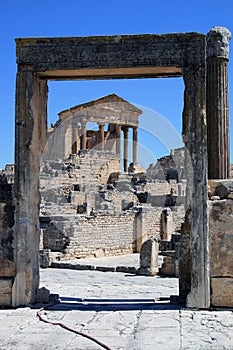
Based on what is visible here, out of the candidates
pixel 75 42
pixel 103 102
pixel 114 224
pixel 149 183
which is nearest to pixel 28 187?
pixel 75 42

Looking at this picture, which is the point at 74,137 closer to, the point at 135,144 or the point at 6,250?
the point at 135,144

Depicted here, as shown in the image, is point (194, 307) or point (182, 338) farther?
point (194, 307)

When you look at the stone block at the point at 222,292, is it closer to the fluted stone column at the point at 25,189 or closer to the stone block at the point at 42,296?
the stone block at the point at 42,296

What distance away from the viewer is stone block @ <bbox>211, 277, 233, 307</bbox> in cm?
666

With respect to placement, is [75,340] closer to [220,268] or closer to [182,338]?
[182,338]

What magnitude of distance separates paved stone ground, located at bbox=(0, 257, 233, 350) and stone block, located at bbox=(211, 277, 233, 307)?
205 millimetres

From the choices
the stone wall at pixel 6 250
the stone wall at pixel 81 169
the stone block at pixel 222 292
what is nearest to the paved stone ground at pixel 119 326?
the stone block at pixel 222 292

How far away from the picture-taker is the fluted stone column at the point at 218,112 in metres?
7.19

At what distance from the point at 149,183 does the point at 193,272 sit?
28222 mm

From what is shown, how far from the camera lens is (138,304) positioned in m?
7.22

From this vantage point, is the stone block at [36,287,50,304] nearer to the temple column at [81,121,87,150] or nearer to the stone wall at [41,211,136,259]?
the stone wall at [41,211,136,259]

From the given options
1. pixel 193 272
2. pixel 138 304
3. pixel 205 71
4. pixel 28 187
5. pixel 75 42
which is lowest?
pixel 138 304

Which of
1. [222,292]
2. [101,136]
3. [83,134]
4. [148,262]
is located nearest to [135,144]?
[101,136]

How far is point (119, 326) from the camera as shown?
5824 millimetres
